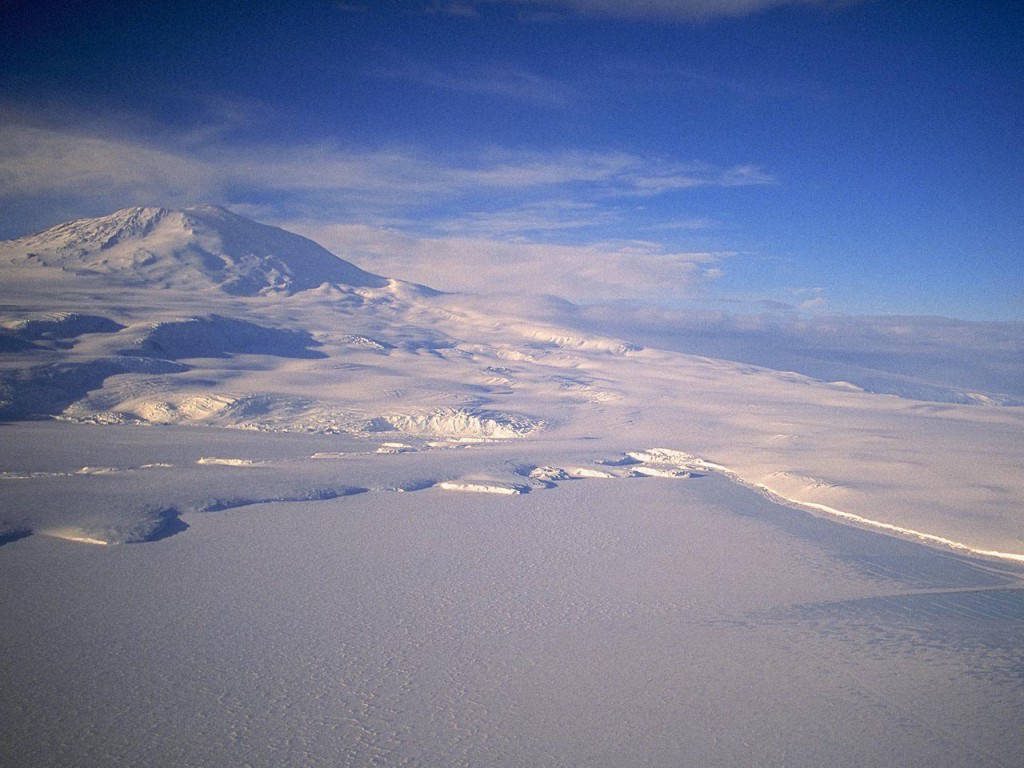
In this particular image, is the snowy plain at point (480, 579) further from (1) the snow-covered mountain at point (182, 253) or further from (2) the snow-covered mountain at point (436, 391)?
(1) the snow-covered mountain at point (182, 253)

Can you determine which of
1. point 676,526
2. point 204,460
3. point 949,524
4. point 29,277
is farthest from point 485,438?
point 29,277

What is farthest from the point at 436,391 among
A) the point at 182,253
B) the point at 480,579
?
the point at 182,253

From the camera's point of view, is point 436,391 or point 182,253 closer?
point 436,391

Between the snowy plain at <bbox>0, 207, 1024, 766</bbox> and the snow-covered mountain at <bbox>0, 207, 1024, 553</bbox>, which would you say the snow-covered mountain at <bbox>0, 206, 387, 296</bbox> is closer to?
the snow-covered mountain at <bbox>0, 207, 1024, 553</bbox>

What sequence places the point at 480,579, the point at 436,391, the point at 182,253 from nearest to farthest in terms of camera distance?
1. the point at 480,579
2. the point at 436,391
3. the point at 182,253

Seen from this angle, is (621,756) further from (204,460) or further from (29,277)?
(29,277)

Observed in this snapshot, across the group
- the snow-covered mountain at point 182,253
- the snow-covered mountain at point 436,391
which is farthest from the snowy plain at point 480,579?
the snow-covered mountain at point 182,253

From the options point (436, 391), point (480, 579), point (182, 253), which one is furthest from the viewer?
point (182, 253)

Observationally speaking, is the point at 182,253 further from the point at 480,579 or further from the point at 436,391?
the point at 480,579
